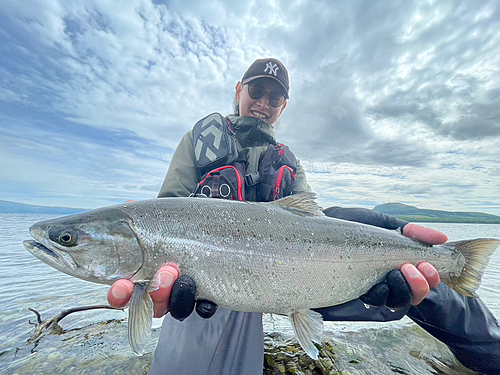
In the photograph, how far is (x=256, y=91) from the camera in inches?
179

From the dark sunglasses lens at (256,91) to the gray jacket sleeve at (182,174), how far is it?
54.4 inches

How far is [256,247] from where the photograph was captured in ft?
8.20

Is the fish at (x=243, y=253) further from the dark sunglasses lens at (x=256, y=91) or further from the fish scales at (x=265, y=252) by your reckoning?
the dark sunglasses lens at (x=256, y=91)

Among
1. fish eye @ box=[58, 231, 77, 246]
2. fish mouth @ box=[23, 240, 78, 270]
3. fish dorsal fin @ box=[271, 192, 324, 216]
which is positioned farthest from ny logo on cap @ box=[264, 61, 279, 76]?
fish mouth @ box=[23, 240, 78, 270]

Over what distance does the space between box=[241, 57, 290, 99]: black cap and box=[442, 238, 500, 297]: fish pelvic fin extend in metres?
3.55

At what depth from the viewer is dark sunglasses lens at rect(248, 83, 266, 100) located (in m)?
4.52

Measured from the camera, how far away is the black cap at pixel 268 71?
14.5 feet

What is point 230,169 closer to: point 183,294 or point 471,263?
point 183,294

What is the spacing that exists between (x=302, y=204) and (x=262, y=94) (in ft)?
8.40

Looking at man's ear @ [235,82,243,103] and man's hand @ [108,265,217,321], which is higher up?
man's ear @ [235,82,243,103]

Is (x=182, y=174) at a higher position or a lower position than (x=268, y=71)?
lower

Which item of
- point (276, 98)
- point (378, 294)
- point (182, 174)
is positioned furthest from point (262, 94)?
point (378, 294)

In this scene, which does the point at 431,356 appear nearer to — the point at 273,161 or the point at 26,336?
the point at 273,161

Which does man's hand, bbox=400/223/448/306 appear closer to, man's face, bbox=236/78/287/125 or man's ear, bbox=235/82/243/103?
man's face, bbox=236/78/287/125
